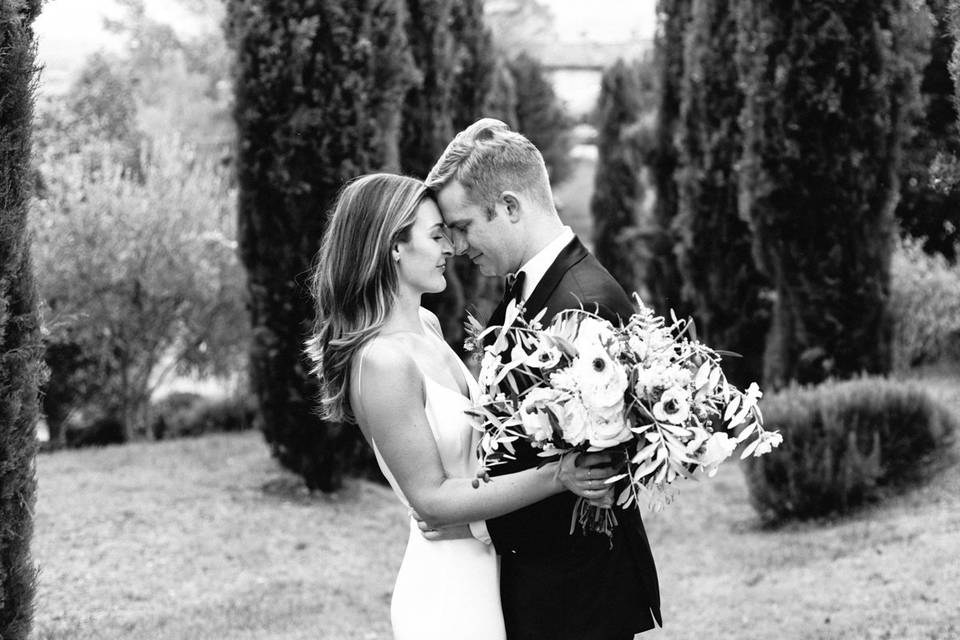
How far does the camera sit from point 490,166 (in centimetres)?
336

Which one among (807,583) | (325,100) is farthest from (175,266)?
(807,583)

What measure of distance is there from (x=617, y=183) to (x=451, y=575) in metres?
16.2

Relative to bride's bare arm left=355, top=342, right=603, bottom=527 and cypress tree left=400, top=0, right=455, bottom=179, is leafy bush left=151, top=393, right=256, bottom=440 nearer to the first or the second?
cypress tree left=400, top=0, right=455, bottom=179

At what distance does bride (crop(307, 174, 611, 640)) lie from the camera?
3094 millimetres

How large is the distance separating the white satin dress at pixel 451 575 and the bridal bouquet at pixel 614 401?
0.26 m

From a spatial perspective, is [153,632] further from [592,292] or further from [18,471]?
[592,292]

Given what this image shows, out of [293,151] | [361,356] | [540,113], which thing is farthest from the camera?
[540,113]

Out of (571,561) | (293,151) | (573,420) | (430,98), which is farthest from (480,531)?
(430,98)

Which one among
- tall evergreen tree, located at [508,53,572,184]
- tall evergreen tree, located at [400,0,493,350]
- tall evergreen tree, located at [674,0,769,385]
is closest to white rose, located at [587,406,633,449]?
tall evergreen tree, located at [400,0,493,350]

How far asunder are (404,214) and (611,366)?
929 mm

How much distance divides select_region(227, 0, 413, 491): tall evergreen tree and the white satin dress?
5.64m

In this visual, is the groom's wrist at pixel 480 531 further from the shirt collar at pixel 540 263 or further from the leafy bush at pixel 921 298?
the leafy bush at pixel 921 298

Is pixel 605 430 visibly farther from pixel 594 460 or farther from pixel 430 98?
pixel 430 98

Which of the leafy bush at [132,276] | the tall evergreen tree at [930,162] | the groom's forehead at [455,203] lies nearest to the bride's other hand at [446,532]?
the groom's forehead at [455,203]
